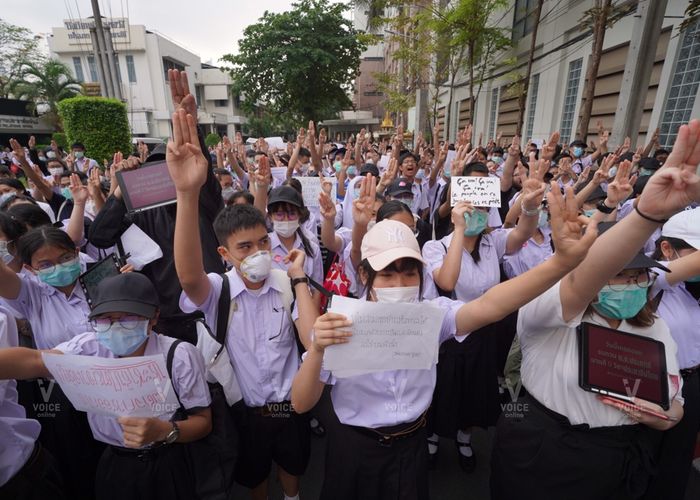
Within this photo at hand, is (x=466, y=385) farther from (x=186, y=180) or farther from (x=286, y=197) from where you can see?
(x=186, y=180)

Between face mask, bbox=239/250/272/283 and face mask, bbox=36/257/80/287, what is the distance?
3.61 feet

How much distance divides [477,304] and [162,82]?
125ft

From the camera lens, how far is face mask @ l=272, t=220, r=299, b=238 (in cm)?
290

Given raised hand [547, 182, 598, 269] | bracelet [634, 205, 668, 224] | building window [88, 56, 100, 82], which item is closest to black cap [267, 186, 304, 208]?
raised hand [547, 182, 598, 269]

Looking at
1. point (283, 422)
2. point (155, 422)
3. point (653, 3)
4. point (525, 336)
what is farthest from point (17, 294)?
point (653, 3)

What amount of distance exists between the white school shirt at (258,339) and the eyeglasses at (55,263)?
84cm

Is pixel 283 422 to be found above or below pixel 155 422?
below

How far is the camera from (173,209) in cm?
305

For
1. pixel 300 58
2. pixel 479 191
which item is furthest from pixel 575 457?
pixel 300 58

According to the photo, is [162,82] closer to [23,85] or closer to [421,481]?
[23,85]

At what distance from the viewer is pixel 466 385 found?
2750 millimetres

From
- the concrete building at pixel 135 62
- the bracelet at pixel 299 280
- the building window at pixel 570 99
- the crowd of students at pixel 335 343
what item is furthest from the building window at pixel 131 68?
the bracelet at pixel 299 280

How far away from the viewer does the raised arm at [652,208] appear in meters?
1.27

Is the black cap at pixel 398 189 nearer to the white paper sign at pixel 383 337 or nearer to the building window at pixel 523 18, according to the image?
the white paper sign at pixel 383 337
